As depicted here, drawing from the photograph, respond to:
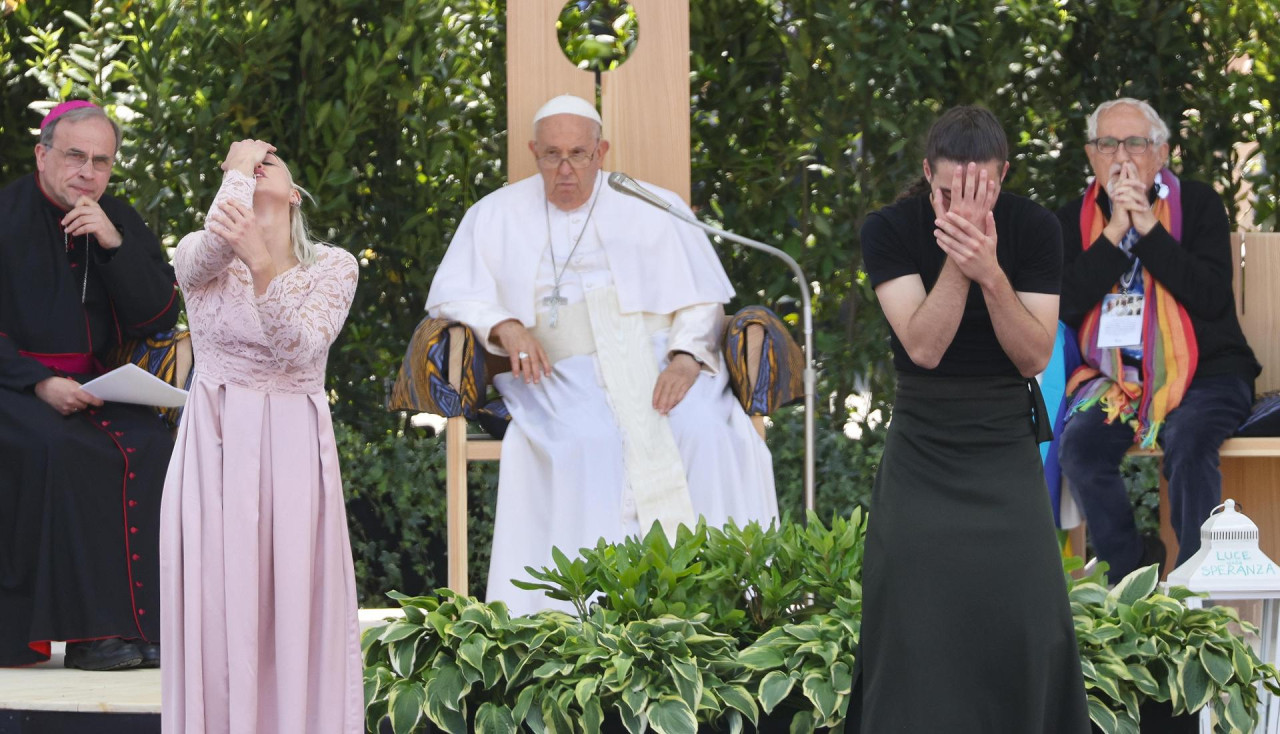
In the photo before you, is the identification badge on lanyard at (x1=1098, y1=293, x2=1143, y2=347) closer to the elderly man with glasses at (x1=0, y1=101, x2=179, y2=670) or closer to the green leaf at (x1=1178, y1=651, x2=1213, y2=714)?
the green leaf at (x1=1178, y1=651, x2=1213, y2=714)

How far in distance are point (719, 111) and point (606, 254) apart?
50.2 inches

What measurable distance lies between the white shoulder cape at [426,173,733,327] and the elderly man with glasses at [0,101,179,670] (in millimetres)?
906

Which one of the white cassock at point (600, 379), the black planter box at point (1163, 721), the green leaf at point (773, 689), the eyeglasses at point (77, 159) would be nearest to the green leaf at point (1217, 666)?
the black planter box at point (1163, 721)

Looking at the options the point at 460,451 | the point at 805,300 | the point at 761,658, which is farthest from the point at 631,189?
the point at 761,658

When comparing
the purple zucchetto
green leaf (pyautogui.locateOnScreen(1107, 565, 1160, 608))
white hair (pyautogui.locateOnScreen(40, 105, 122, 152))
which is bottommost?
green leaf (pyautogui.locateOnScreen(1107, 565, 1160, 608))

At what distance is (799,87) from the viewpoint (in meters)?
6.24

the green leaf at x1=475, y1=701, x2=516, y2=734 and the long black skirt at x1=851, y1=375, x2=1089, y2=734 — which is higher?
the long black skirt at x1=851, y1=375, x2=1089, y2=734

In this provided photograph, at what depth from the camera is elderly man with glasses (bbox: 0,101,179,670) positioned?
4.50 metres

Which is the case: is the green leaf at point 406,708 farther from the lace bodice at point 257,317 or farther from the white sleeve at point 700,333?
the white sleeve at point 700,333

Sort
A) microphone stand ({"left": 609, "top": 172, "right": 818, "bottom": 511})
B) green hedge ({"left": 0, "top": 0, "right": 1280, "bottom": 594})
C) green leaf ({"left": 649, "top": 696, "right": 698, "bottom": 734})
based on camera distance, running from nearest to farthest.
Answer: green leaf ({"left": 649, "top": 696, "right": 698, "bottom": 734}), microphone stand ({"left": 609, "top": 172, "right": 818, "bottom": 511}), green hedge ({"left": 0, "top": 0, "right": 1280, "bottom": 594})

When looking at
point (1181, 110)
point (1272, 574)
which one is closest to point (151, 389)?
point (1272, 574)

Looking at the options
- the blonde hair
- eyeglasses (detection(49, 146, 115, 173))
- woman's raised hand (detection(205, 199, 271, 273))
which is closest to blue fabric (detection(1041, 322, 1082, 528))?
the blonde hair

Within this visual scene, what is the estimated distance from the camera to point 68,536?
452 cm

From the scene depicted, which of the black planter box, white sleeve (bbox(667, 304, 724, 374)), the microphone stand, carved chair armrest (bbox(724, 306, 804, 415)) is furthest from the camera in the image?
white sleeve (bbox(667, 304, 724, 374))
